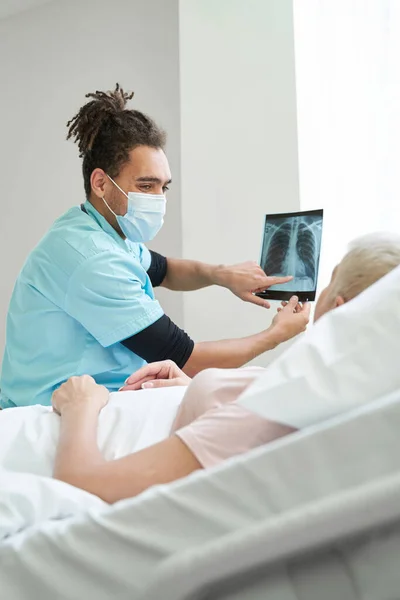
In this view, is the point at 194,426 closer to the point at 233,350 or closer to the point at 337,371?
the point at 337,371

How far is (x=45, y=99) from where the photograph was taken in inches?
142

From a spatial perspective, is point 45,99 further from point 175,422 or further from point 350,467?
point 350,467

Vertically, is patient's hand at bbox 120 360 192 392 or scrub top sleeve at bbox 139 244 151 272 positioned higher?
scrub top sleeve at bbox 139 244 151 272

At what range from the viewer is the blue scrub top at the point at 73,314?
1.77 metres

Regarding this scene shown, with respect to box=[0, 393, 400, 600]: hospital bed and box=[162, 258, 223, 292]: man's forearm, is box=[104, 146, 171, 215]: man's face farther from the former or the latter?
box=[0, 393, 400, 600]: hospital bed

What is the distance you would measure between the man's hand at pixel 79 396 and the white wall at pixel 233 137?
51.4 inches

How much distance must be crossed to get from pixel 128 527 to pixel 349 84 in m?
2.18

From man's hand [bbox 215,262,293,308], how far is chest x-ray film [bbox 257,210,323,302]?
0.03 meters

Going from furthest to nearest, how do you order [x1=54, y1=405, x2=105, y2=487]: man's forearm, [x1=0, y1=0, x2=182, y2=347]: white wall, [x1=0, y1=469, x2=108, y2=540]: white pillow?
[x1=0, y1=0, x2=182, y2=347]: white wall < [x1=54, y1=405, x2=105, y2=487]: man's forearm < [x1=0, y1=469, x2=108, y2=540]: white pillow

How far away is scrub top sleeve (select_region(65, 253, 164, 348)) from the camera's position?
69.4 inches

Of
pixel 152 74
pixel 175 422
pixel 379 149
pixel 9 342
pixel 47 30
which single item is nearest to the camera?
pixel 175 422

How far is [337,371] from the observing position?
0.70m

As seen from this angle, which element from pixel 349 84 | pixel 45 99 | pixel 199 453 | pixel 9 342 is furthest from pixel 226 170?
pixel 199 453

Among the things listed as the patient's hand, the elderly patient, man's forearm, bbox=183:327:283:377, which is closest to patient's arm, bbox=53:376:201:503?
the elderly patient
